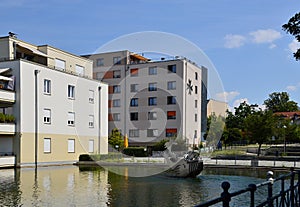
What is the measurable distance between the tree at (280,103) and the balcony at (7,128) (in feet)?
321

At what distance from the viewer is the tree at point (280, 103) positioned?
118438 mm

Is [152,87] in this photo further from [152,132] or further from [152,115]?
[152,132]

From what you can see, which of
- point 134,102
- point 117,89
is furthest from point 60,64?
point 134,102

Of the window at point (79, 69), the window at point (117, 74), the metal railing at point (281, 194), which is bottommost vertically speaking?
the metal railing at point (281, 194)

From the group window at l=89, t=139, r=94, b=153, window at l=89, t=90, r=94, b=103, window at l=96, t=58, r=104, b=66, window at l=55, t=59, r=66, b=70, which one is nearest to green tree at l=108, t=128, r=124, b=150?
window at l=89, t=139, r=94, b=153

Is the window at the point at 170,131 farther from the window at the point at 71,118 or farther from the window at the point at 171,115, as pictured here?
the window at the point at 71,118

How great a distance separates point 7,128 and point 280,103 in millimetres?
102667

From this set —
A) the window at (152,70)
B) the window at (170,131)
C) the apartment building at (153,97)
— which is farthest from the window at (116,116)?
the window at (152,70)

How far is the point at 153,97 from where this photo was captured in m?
60.5

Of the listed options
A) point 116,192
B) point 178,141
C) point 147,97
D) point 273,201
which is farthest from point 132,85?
point 273,201

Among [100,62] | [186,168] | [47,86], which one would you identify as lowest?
[186,168]

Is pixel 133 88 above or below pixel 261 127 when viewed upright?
above

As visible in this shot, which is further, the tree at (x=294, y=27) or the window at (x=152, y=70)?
the window at (x=152, y=70)

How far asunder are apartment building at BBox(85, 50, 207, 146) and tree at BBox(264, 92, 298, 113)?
62.9 metres
